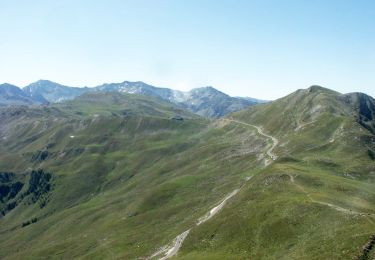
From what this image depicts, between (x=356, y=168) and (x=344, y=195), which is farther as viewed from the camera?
(x=356, y=168)

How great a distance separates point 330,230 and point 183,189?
116279 mm

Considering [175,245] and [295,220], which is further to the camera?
[175,245]

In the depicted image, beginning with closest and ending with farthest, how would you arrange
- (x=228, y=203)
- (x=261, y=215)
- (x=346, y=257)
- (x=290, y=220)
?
(x=346, y=257) → (x=290, y=220) → (x=261, y=215) → (x=228, y=203)

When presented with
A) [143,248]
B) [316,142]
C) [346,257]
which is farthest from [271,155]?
[346,257]

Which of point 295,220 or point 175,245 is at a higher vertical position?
point 295,220

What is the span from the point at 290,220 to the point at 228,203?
1465 inches

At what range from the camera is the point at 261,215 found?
100 m

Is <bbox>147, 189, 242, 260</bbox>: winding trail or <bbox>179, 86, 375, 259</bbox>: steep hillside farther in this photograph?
<bbox>147, 189, 242, 260</bbox>: winding trail

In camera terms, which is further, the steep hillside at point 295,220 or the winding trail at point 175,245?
the winding trail at point 175,245

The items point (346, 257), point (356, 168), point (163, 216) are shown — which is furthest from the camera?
point (163, 216)

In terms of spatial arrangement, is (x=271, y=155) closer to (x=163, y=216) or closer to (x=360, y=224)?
(x=163, y=216)

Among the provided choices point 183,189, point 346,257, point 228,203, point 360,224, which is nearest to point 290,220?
point 360,224

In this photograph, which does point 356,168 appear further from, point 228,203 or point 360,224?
point 360,224

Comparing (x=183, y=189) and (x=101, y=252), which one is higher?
(x=183, y=189)
